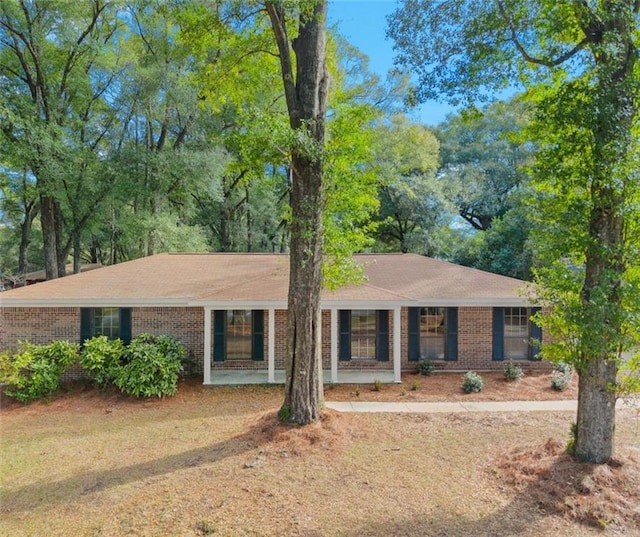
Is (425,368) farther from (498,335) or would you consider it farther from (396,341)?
(498,335)

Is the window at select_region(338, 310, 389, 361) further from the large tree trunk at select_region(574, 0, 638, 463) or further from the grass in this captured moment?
the large tree trunk at select_region(574, 0, 638, 463)

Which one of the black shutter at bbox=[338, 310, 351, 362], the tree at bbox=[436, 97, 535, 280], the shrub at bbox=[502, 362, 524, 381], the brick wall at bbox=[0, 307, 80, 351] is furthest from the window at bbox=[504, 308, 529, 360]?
the brick wall at bbox=[0, 307, 80, 351]

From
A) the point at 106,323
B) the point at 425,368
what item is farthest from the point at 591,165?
the point at 106,323

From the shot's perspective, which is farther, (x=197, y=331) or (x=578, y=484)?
(x=197, y=331)

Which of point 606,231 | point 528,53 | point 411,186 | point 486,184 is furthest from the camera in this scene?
point 486,184

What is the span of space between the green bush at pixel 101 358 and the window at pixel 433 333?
8375mm

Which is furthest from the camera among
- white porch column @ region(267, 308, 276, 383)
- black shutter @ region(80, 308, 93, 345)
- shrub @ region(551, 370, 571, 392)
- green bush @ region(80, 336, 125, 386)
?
black shutter @ region(80, 308, 93, 345)

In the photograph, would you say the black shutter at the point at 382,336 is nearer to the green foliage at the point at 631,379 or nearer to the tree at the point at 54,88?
the green foliage at the point at 631,379

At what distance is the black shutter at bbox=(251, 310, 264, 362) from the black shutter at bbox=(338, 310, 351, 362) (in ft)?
8.00

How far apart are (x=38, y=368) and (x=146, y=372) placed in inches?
106

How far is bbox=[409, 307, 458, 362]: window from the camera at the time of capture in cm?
1297

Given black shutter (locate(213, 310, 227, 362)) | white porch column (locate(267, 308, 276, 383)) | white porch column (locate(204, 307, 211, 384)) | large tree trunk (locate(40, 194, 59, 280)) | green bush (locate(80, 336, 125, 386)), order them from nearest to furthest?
green bush (locate(80, 336, 125, 386))
white porch column (locate(204, 307, 211, 384))
white porch column (locate(267, 308, 276, 383))
black shutter (locate(213, 310, 227, 362))
large tree trunk (locate(40, 194, 59, 280))

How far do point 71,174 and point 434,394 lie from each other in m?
19.1

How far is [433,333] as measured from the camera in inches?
520
